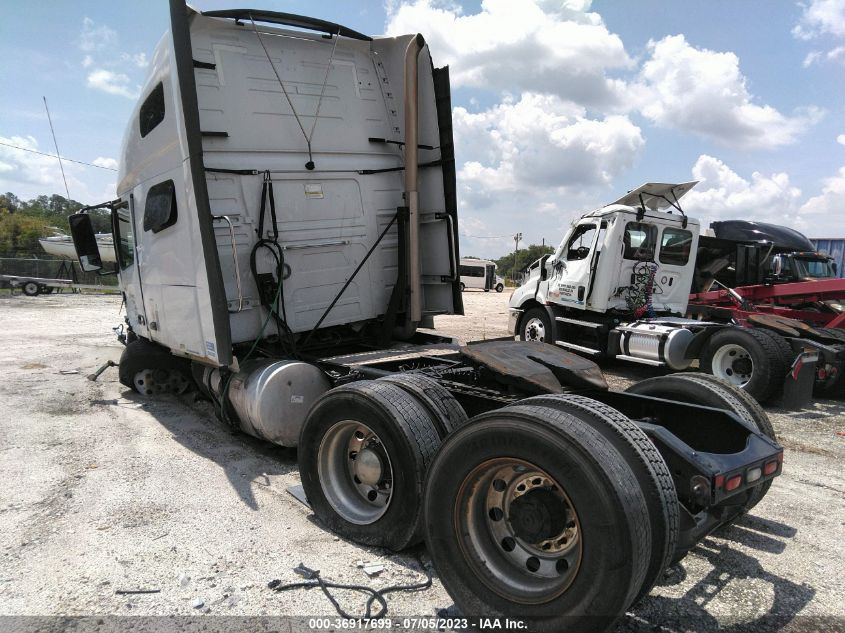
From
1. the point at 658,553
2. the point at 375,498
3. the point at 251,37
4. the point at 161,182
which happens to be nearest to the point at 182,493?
the point at 375,498

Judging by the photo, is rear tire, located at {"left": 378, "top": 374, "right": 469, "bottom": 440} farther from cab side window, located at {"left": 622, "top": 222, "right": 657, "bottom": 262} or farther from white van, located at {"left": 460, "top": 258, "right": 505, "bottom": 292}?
white van, located at {"left": 460, "top": 258, "right": 505, "bottom": 292}

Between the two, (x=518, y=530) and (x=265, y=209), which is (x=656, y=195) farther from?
(x=518, y=530)

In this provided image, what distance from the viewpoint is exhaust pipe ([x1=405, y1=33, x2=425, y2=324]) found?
5.48 meters

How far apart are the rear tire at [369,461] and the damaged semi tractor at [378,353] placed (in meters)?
0.01

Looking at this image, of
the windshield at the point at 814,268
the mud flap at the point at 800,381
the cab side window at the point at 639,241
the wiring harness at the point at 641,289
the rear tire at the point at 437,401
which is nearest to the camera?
the rear tire at the point at 437,401

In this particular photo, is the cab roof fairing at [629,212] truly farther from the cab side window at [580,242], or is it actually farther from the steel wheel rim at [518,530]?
the steel wheel rim at [518,530]

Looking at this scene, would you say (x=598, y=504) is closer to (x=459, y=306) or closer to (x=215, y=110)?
(x=459, y=306)

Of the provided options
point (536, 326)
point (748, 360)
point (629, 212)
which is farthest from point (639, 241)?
point (748, 360)

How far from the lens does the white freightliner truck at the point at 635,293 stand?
802 centimetres

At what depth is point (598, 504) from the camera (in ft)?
6.77

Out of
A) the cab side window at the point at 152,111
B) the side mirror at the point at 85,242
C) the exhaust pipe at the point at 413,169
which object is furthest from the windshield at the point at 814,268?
the side mirror at the point at 85,242

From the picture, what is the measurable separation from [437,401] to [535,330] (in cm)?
755

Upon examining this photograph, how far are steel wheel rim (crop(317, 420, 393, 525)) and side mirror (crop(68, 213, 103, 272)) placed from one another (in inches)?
219

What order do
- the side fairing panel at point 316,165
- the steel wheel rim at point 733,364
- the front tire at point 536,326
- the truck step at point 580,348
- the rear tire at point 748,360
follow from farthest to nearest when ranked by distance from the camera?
the front tire at point 536,326
the truck step at point 580,348
the steel wheel rim at point 733,364
the rear tire at point 748,360
the side fairing panel at point 316,165
